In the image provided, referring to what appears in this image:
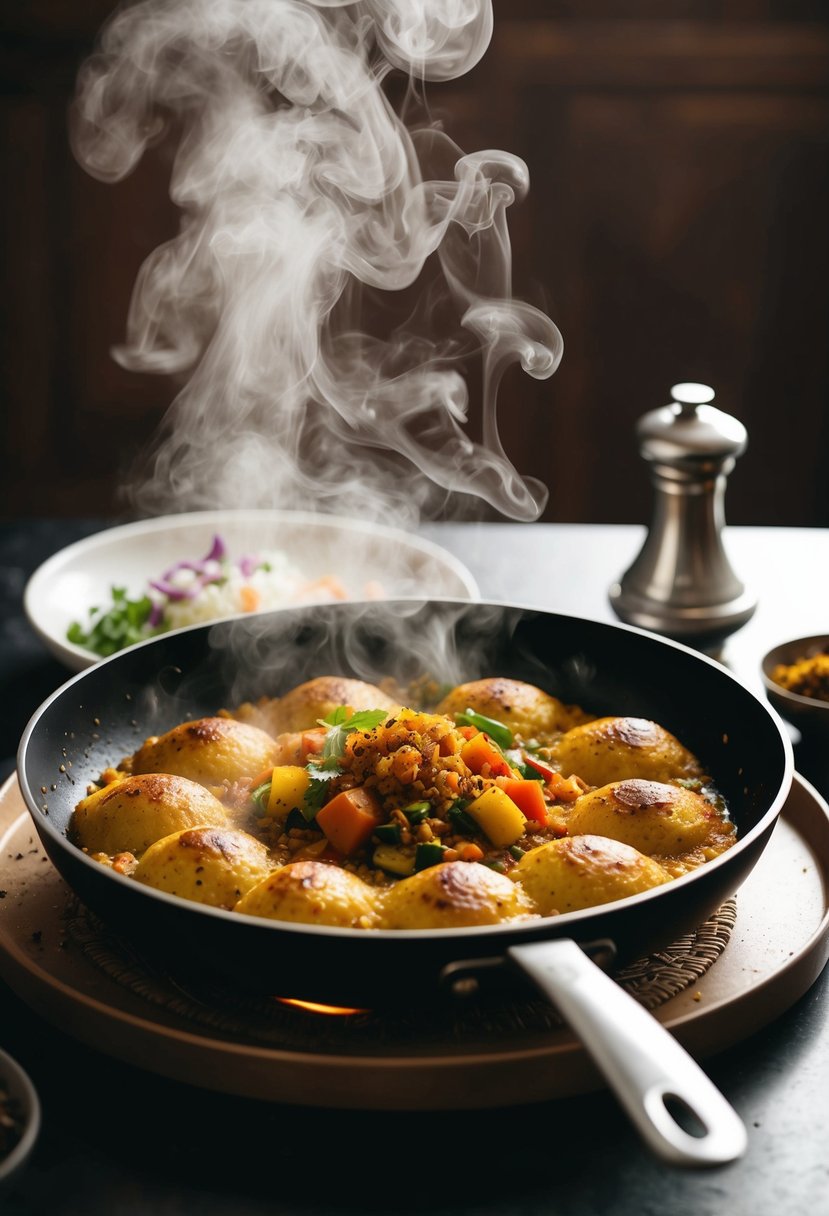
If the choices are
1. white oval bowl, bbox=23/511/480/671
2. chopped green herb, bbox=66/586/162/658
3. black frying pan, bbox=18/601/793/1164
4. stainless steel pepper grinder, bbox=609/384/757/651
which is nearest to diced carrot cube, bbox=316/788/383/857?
black frying pan, bbox=18/601/793/1164

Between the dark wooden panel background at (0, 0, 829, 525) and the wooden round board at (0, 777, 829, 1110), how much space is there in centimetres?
468

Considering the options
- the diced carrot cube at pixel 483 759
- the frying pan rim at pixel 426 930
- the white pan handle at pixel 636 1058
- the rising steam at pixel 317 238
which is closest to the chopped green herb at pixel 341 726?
the diced carrot cube at pixel 483 759

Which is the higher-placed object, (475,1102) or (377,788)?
(377,788)

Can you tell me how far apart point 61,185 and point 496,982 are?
18.5 ft

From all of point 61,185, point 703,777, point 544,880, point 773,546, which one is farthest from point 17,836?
point 61,185

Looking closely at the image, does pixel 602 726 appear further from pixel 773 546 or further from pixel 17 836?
pixel 773 546

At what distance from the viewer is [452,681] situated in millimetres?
2879

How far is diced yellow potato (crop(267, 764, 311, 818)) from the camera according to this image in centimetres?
224

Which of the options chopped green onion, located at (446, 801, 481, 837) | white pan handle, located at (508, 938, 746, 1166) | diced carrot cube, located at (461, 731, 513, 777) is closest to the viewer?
white pan handle, located at (508, 938, 746, 1166)

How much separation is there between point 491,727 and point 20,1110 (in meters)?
1.17

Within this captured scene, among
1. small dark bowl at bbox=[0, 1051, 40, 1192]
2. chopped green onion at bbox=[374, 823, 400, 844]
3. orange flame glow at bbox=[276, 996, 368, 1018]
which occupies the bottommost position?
orange flame glow at bbox=[276, 996, 368, 1018]

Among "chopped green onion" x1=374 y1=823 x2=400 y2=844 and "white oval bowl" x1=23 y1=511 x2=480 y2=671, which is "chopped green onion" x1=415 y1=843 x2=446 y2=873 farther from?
"white oval bowl" x1=23 y1=511 x2=480 y2=671

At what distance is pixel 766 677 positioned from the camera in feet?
9.60

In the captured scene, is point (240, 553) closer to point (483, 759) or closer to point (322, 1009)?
point (483, 759)
